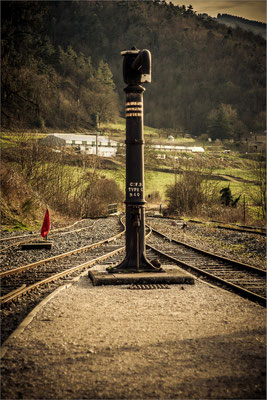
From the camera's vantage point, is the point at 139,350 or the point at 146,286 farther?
the point at 146,286

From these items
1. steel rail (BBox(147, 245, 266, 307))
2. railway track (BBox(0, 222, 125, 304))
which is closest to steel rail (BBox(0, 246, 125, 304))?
railway track (BBox(0, 222, 125, 304))

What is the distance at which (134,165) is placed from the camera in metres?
9.09

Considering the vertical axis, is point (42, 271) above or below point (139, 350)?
below

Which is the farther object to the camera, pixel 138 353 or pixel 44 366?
pixel 138 353

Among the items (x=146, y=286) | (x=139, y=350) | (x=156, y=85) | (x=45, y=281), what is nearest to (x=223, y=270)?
(x=146, y=286)

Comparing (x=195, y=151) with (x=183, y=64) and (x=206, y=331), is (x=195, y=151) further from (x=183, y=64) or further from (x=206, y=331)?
(x=183, y=64)

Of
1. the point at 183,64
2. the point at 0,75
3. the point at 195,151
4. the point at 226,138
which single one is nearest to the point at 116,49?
the point at 183,64

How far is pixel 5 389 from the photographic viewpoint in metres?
4.07

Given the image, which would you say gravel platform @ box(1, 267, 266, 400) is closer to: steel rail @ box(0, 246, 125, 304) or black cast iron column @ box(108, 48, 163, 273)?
steel rail @ box(0, 246, 125, 304)

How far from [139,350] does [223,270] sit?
19.2ft

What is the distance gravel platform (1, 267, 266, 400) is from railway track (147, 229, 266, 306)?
88 centimetres

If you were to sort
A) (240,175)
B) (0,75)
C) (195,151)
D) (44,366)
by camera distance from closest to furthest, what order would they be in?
1. (44,366)
2. (0,75)
3. (240,175)
4. (195,151)

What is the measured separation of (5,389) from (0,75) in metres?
26.8

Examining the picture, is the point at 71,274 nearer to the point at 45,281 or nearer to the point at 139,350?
the point at 45,281
